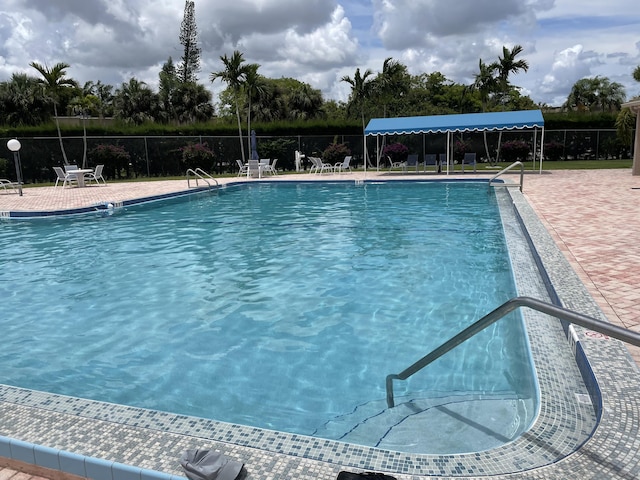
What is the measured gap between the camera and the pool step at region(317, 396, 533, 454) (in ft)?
9.46

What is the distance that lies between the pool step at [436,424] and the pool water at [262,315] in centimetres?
9

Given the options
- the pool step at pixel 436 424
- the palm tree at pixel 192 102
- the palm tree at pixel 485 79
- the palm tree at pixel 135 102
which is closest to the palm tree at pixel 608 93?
the palm tree at pixel 485 79

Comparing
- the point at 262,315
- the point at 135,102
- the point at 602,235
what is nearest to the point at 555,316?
the point at 262,315

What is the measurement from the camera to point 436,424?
3129 mm

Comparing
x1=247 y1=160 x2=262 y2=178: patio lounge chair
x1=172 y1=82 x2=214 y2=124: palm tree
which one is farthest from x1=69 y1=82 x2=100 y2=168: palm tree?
x1=247 y1=160 x2=262 y2=178: patio lounge chair

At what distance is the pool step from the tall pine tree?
182 feet

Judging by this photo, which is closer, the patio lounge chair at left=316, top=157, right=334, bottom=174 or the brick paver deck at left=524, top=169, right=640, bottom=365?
the brick paver deck at left=524, top=169, right=640, bottom=365

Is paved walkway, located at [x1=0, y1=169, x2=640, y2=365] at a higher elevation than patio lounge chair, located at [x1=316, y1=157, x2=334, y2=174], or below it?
below

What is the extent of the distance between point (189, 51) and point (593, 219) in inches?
2105

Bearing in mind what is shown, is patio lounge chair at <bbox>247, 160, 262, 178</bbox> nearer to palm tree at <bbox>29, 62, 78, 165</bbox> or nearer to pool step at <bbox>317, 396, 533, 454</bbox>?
palm tree at <bbox>29, 62, 78, 165</bbox>

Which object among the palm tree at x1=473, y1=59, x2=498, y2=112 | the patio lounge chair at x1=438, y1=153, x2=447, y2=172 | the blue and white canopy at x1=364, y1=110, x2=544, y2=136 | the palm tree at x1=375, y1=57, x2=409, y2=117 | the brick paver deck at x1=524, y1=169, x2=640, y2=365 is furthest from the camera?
the palm tree at x1=375, y1=57, x2=409, y2=117

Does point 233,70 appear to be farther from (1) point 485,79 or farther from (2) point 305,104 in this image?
(2) point 305,104

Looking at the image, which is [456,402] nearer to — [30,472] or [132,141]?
[30,472]

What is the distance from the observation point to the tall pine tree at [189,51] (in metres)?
54.0
